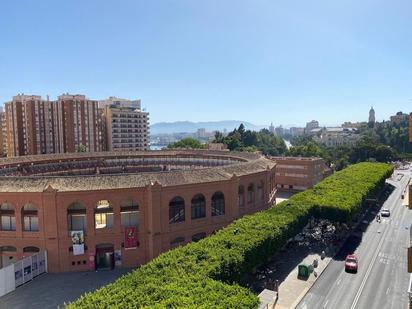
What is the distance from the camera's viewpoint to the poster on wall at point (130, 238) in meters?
48.9

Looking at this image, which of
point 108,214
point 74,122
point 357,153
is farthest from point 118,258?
point 357,153

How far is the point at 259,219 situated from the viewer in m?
47.1

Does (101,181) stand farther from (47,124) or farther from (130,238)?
(47,124)

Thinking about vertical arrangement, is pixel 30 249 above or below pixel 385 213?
above

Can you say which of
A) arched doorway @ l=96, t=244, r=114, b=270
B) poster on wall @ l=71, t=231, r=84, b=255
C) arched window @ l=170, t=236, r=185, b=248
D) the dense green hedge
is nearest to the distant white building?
arched window @ l=170, t=236, r=185, b=248

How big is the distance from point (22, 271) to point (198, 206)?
82.6 feet

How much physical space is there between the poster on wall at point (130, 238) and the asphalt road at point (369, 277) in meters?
23.4

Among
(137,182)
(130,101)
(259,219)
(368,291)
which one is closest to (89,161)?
(137,182)

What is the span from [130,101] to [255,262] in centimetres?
14848

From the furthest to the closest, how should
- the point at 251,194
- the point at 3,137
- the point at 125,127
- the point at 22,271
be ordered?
1. the point at 3,137
2. the point at 125,127
3. the point at 251,194
4. the point at 22,271

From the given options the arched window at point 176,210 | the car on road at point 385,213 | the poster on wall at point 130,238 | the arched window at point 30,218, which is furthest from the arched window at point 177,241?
the car on road at point 385,213

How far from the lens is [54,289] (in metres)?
43.5

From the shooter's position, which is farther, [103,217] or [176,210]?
[176,210]

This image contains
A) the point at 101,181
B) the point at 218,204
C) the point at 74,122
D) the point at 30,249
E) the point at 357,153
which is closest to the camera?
the point at 30,249
